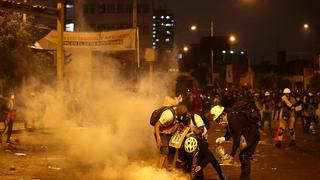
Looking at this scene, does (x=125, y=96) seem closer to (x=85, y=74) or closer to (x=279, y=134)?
(x=279, y=134)

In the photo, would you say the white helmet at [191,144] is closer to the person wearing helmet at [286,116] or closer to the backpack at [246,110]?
the backpack at [246,110]

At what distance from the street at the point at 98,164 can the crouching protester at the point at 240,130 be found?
47.2 inches

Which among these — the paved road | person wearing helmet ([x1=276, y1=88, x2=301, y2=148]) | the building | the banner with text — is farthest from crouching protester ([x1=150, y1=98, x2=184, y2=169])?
the building

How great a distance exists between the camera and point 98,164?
39.6 feet

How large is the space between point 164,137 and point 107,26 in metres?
73.4

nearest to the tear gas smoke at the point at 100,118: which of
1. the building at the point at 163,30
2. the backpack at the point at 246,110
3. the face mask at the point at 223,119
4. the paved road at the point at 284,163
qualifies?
the face mask at the point at 223,119

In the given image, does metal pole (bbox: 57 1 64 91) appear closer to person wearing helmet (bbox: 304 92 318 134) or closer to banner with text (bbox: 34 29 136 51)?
banner with text (bbox: 34 29 136 51)

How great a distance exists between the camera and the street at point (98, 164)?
421 inches

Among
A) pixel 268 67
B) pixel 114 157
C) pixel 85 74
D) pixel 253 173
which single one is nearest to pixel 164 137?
pixel 253 173

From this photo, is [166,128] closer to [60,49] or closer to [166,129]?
[166,129]

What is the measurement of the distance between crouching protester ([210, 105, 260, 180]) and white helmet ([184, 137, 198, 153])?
52 cm

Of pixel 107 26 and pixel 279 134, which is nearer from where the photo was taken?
pixel 279 134

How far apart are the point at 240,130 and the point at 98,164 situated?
458 cm

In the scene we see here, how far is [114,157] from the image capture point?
516 inches
